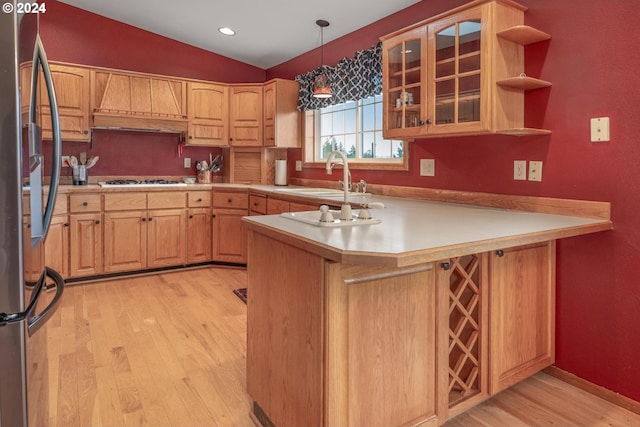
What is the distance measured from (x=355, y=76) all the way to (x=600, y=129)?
208 centimetres

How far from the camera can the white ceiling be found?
3.50 m

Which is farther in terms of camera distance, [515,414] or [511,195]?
[511,195]

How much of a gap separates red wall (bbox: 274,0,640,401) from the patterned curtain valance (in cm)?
128

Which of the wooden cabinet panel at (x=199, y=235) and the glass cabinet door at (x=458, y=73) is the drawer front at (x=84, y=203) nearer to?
the wooden cabinet panel at (x=199, y=235)

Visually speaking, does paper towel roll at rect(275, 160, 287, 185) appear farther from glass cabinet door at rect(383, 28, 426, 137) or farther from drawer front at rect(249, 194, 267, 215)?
glass cabinet door at rect(383, 28, 426, 137)

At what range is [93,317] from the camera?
3.08 meters

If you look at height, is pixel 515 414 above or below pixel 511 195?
below

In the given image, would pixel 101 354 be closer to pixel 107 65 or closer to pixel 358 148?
pixel 358 148

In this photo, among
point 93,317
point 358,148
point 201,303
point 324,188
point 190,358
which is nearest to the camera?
point 190,358

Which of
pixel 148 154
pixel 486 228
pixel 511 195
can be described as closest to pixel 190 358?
pixel 486 228

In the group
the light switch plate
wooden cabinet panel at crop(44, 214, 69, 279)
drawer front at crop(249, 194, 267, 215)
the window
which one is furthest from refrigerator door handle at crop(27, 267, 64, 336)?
drawer front at crop(249, 194, 267, 215)

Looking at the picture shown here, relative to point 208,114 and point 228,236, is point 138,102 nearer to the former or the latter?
point 208,114

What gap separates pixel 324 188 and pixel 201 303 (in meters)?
1.66

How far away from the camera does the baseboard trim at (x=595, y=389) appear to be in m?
2.01
